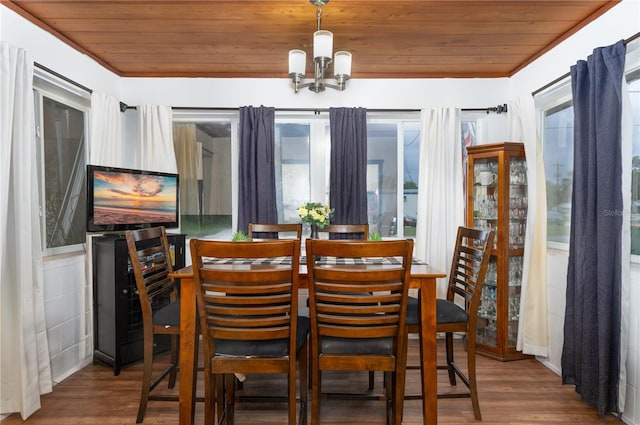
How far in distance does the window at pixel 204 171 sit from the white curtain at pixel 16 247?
1482 mm

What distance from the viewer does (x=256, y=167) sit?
3371 mm

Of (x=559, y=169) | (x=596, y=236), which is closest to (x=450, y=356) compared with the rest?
(x=596, y=236)

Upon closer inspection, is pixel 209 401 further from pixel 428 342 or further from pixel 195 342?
pixel 428 342

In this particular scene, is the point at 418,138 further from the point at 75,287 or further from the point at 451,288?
the point at 75,287

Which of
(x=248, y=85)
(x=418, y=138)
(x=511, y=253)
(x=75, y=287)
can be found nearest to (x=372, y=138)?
(x=418, y=138)

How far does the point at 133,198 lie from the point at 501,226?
9.93 feet

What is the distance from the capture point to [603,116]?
7.00 feet

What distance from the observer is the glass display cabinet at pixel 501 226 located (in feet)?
9.62

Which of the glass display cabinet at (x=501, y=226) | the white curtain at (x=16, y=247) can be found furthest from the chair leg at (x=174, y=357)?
the glass display cabinet at (x=501, y=226)

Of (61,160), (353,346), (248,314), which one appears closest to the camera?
(248,314)

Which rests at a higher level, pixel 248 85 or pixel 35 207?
pixel 248 85

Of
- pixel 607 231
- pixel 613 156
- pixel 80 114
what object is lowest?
pixel 607 231

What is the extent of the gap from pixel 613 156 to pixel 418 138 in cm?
177

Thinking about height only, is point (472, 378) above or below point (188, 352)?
below
